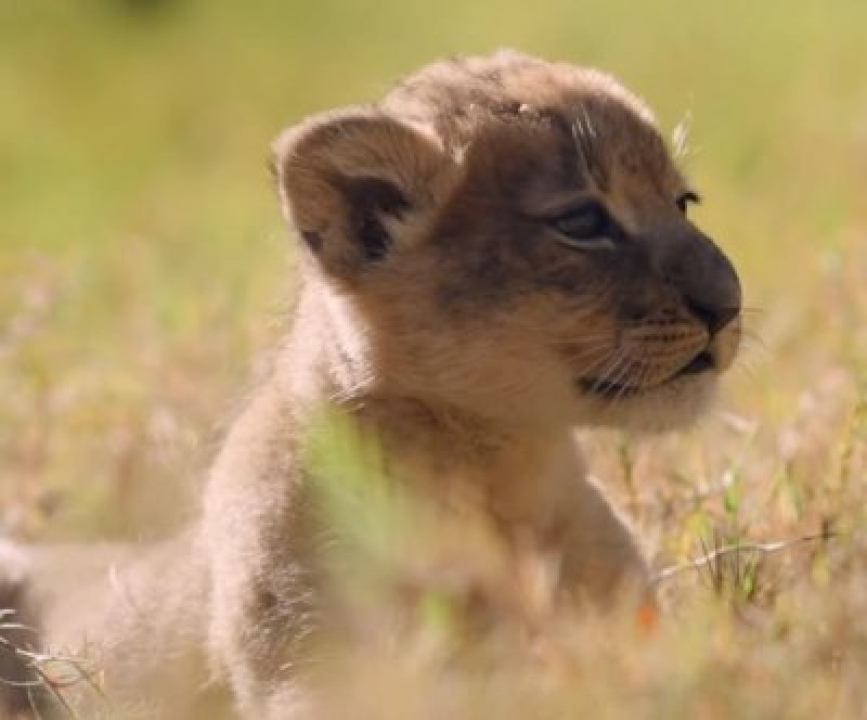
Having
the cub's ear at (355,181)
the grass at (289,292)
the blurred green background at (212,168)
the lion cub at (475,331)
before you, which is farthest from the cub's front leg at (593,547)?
the blurred green background at (212,168)

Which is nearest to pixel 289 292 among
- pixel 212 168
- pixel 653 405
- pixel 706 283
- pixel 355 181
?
pixel 355 181

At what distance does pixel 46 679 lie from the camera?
465 cm

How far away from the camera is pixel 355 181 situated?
5.43 meters

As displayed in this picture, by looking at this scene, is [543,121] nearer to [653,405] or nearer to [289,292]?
[653,405]

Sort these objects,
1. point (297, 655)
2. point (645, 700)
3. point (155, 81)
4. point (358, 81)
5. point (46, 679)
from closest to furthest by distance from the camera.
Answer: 1. point (645, 700)
2. point (46, 679)
3. point (297, 655)
4. point (358, 81)
5. point (155, 81)

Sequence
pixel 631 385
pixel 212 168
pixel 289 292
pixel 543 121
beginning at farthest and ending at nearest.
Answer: pixel 212 168, pixel 289 292, pixel 543 121, pixel 631 385

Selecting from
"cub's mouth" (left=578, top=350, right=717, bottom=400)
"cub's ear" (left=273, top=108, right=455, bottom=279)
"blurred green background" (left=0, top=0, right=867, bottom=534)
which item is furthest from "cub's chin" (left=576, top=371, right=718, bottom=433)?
"blurred green background" (left=0, top=0, right=867, bottom=534)

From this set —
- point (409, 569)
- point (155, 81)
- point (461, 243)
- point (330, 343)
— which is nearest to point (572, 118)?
point (461, 243)

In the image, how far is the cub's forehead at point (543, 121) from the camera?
537cm

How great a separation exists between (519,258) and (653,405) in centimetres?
41

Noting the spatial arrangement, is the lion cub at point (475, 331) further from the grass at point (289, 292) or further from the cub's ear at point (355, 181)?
the grass at point (289, 292)

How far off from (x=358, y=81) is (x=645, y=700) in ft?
41.1

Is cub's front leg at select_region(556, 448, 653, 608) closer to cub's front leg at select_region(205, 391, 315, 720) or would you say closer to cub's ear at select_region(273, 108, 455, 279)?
cub's front leg at select_region(205, 391, 315, 720)

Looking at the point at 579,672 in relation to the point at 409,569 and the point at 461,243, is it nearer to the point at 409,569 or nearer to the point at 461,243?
the point at 409,569
